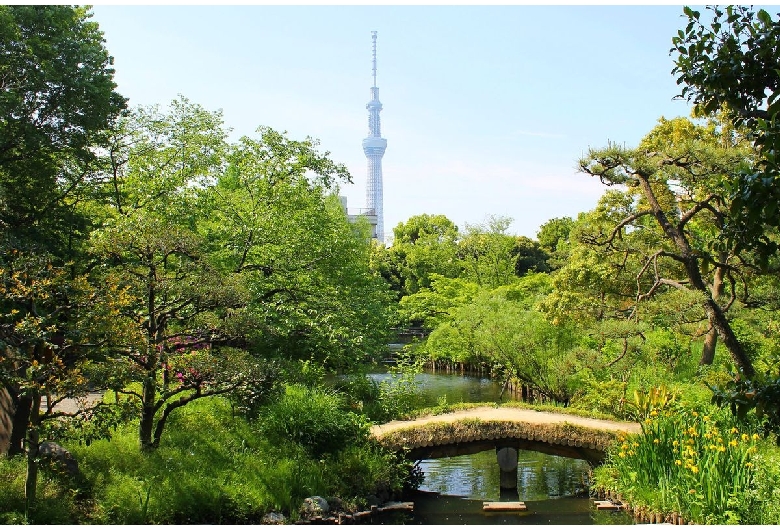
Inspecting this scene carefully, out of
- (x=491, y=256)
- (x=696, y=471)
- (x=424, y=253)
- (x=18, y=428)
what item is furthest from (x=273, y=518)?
(x=424, y=253)

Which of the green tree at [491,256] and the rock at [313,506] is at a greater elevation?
the green tree at [491,256]

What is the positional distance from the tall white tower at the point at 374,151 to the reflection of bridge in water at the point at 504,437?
99534mm

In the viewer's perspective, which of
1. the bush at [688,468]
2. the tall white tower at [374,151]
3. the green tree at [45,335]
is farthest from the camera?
the tall white tower at [374,151]

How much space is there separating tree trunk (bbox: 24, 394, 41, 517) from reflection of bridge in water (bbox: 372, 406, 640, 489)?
5.33 m

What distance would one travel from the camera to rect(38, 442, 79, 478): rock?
25.5 feet

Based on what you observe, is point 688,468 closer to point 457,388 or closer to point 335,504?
point 335,504

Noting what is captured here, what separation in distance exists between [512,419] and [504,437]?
0.38 metres

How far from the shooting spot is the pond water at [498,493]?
9727mm

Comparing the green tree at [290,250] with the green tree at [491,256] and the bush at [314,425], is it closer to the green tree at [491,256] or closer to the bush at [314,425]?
the bush at [314,425]

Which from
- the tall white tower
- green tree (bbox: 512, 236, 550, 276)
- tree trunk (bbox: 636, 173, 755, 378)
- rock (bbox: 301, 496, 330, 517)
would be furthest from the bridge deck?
the tall white tower

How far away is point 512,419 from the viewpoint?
1146cm

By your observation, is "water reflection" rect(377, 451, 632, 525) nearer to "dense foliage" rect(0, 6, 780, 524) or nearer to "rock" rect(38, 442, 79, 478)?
"dense foliage" rect(0, 6, 780, 524)

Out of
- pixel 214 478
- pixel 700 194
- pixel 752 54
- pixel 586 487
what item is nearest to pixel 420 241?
pixel 700 194

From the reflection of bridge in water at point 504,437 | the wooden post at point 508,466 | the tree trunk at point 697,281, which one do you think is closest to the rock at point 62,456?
the reflection of bridge in water at point 504,437
